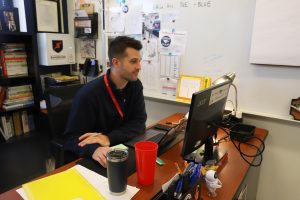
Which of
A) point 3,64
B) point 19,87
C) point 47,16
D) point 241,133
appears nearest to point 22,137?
point 19,87

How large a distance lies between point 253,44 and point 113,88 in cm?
107

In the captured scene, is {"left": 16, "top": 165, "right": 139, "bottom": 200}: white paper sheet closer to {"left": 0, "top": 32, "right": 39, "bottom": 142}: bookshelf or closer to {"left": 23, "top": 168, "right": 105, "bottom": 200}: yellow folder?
{"left": 23, "top": 168, "right": 105, "bottom": 200}: yellow folder

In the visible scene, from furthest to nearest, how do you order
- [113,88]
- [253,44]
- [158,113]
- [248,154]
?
[158,113] < [253,44] < [113,88] < [248,154]

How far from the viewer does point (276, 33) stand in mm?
1651

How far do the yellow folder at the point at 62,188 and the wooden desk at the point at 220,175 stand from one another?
0.06 meters

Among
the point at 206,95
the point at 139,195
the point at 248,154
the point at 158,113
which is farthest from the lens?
the point at 158,113

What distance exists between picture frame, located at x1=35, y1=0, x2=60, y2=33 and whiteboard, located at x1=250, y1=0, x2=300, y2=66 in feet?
7.14

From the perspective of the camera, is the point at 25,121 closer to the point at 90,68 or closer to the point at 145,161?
the point at 90,68

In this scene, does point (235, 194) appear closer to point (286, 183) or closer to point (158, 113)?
point (286, 183)

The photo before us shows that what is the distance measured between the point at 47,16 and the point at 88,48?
0.57 meters

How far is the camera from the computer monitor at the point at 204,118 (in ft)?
3.40

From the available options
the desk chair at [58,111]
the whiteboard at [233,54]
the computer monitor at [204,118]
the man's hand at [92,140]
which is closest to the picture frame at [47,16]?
the desk chair at [58,111]

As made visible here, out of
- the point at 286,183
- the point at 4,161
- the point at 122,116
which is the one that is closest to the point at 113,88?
the point at 122,116

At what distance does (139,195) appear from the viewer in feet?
3.13
